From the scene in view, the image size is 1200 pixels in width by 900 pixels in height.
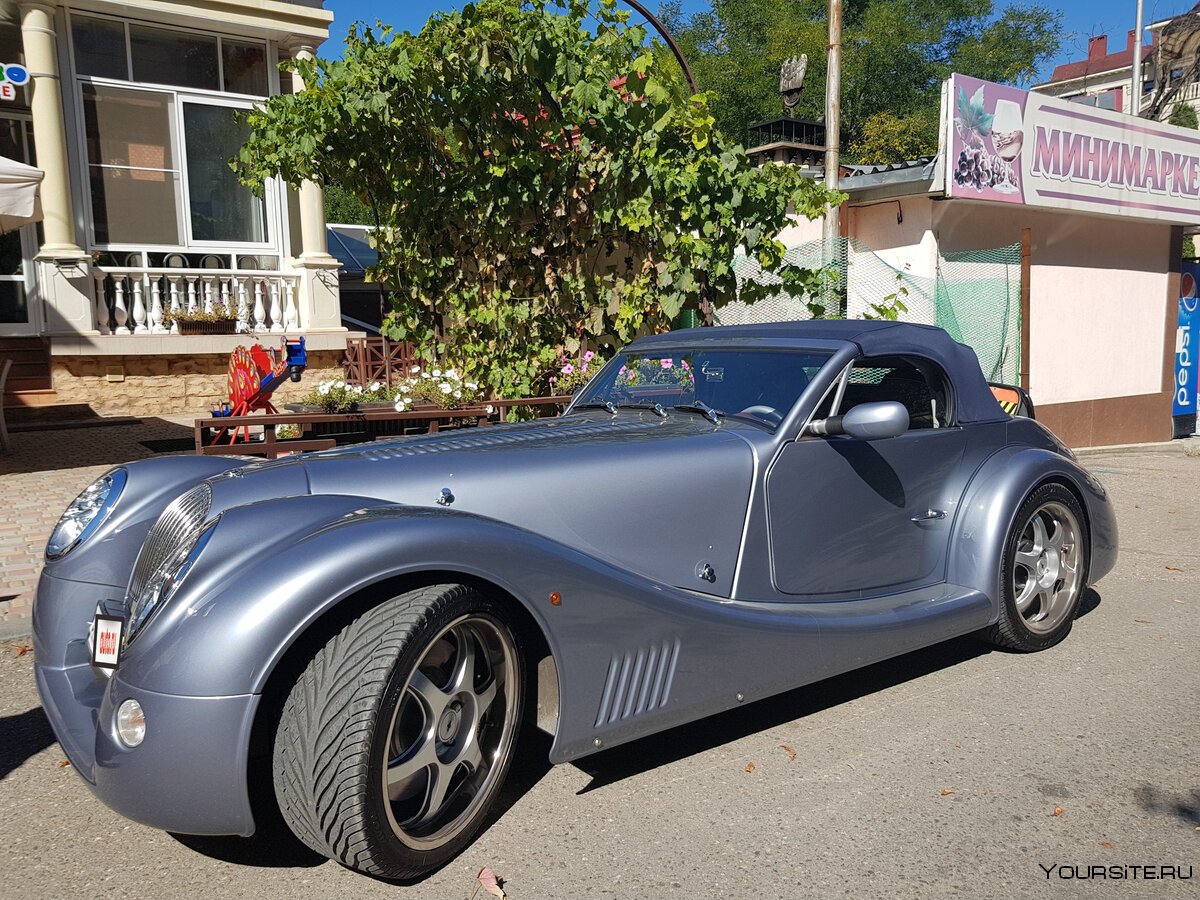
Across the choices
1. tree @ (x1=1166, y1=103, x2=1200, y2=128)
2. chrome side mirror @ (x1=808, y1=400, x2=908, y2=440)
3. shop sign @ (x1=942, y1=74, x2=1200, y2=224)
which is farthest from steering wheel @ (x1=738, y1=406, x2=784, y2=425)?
tree @ (x1=1166, y1=103, x2=1200, y2=128)

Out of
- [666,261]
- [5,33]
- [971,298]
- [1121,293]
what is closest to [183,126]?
[5,33]

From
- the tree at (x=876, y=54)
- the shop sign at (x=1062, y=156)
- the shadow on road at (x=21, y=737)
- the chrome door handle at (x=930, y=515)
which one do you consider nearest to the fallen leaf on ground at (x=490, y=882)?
the shadow on road at (x=21, y=737)

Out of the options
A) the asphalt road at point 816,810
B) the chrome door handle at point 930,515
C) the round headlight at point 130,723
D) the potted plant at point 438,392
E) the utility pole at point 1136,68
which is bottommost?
the asphalt road at point 816,810

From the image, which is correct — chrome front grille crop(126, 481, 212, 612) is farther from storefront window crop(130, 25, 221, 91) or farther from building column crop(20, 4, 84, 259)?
storefront window crop(130, 25, 221, 91)

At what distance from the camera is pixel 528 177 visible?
757 cm

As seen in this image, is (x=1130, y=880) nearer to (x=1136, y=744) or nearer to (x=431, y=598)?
(x=1136, y=744)

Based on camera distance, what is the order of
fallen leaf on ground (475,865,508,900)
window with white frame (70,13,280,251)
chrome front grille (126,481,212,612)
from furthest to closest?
window with white frame (70,13,280,251) → chrome front grille (126,481,212,612) → fallen leaf on ground (475,865,508,900)

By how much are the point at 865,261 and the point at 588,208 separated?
4.27 m

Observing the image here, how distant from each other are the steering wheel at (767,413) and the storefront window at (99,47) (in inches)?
481

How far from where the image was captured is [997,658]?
4.42 meters

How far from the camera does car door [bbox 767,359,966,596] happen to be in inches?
141

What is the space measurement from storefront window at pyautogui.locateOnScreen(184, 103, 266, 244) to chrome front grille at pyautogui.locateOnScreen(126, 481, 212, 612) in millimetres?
11194

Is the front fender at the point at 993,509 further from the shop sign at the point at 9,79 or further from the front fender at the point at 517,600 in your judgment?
the shop sign at the point at 9,79

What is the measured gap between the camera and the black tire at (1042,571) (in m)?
4.29
